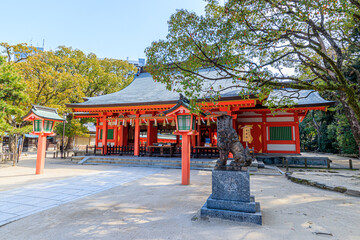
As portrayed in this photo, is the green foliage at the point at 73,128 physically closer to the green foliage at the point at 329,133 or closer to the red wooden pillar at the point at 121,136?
the red wooden pillar at the point at 121,136

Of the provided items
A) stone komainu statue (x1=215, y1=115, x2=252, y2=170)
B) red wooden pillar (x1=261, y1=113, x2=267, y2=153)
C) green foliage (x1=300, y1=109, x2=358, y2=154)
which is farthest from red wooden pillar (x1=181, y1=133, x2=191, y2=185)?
green foliage (x1=300, y1=109, x2=358, y2=154)

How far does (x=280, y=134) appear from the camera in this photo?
12758 mm

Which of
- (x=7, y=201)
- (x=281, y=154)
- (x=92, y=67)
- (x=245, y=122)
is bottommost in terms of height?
(x=7, y=201)

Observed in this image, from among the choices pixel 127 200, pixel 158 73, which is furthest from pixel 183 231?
pixel 158 73

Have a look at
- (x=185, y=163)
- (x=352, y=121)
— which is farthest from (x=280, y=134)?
(x=185, y=163)

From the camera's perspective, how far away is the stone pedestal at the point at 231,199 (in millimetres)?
3545

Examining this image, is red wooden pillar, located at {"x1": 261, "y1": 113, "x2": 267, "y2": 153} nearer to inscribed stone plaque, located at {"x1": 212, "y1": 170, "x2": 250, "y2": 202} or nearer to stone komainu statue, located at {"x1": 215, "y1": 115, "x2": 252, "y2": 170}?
stone komainu statue, located at {"x1": 215, "y1": 115, "x2": 252, "y2": 170}

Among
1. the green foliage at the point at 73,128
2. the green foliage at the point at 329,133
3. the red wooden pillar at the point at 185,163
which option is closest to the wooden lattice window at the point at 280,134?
the green foliage at the point at 329,133

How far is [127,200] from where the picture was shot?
4855 mm

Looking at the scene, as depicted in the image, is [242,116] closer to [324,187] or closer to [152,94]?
[152,94]

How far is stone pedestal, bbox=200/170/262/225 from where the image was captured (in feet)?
11.6

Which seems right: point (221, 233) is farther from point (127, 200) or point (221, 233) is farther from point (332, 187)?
point (332, 187)

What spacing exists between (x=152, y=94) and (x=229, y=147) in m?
10.7

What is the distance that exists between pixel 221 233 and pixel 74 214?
3.01 m
